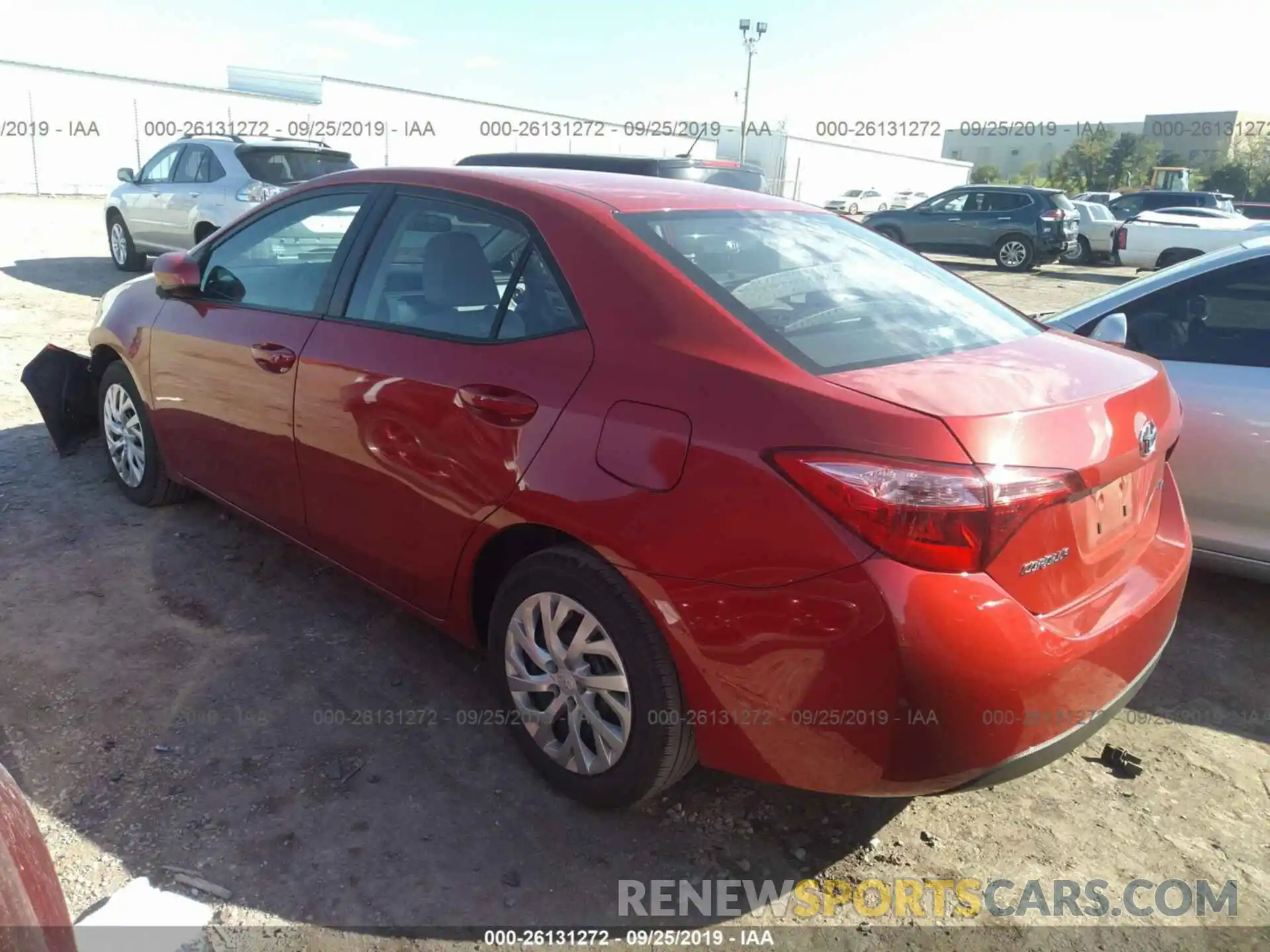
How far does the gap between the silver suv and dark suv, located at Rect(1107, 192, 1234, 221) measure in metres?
21.5

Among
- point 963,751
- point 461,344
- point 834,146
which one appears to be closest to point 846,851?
point 963,751

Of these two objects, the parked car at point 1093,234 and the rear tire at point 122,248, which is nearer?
the rear tire at point 122,248

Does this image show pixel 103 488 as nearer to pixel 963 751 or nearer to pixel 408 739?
pixel 408 739

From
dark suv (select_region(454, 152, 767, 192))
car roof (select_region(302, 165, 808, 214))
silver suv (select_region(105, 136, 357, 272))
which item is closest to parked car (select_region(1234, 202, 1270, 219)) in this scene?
dark suv (select_region(454, 152, 767, 192))

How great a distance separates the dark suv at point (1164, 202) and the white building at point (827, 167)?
10.3 meters

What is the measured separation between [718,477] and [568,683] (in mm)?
807

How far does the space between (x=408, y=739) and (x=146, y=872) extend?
30.9 inches

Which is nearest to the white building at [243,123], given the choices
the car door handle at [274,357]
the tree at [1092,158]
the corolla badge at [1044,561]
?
the car door handle at [274,357]

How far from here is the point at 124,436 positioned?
177 inches

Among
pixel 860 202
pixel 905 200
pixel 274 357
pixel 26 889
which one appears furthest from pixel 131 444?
pixel 905 200

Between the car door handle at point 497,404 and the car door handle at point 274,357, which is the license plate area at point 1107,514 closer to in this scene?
the car door handle at point 497,404

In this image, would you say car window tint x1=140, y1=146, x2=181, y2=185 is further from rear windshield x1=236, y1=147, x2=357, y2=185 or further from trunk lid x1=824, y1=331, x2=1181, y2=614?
trunk lid x1=824, y1=331, x2=1181, y2=614

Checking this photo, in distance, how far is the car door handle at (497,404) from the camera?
8.16 ft

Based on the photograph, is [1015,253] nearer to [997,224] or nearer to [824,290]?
[997,224]
